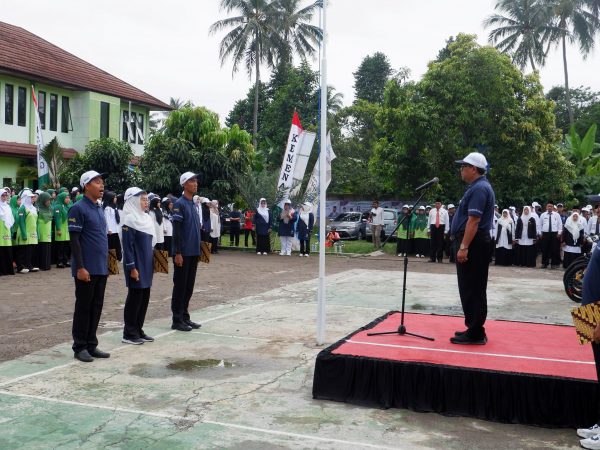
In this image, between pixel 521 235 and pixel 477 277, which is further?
pixel 521 235

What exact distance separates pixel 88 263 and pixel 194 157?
55.3ft

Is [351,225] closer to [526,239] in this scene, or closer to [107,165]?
[526,239]

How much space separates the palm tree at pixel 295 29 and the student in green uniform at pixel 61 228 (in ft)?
88.9

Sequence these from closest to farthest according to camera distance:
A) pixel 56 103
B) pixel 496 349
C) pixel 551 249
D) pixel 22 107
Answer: pixel 496 349
pixel 551 249
pixel 22 107
pixel 56 103

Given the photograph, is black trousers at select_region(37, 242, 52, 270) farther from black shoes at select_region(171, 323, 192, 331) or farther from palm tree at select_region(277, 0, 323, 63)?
palm tree at select_region(277, 0, 323, 63)

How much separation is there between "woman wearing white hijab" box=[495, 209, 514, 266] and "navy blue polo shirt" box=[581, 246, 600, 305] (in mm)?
16399

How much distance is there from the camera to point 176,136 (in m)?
24.9

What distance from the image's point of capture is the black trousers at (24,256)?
15.7 meters

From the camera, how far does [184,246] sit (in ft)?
28.7

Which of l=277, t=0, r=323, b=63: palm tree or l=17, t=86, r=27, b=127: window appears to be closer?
l=17, t=86, r=27, b=127: window

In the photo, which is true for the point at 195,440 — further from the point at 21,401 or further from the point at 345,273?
the point at 345,273

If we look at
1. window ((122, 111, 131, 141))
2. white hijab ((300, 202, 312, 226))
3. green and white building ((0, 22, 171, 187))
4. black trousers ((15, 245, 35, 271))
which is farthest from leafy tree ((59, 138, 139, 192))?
window ((122, 111, 131, 141))

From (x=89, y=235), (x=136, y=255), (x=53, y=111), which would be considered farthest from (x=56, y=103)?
(x=89, y=235)

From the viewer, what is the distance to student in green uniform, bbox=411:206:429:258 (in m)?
22.6
